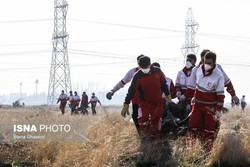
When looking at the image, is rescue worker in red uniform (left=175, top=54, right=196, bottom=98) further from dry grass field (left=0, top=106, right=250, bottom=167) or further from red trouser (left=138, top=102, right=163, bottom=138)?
dry grass field (left=0, top=106, right=250, bottom=167)

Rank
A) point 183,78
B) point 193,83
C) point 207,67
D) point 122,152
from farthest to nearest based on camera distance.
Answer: point 183,78
point 193,83
point 207,67
point 122,152

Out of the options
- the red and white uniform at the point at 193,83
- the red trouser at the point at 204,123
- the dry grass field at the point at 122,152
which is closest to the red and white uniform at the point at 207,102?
the red trouser at the point at 204,123

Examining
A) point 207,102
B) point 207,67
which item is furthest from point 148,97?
point 207,67

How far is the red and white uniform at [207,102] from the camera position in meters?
8.13

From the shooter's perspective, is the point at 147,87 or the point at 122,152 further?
the point at 147,87

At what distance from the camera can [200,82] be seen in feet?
27.4

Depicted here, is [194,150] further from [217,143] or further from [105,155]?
[105,155]

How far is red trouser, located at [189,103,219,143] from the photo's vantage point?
8172 millimetres

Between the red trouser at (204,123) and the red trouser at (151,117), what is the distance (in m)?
0.58

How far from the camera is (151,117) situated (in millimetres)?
8508

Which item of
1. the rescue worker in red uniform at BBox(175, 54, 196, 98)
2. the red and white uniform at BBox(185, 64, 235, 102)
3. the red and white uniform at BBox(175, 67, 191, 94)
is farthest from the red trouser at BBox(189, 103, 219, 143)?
the red and white uniform at BBox(175, 67, 191, 94)

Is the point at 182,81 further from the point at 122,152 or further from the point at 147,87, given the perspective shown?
the point at 122,152

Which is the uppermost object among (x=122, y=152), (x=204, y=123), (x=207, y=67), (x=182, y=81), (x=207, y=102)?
(x=207, y=67)

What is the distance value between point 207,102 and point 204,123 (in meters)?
0.37
